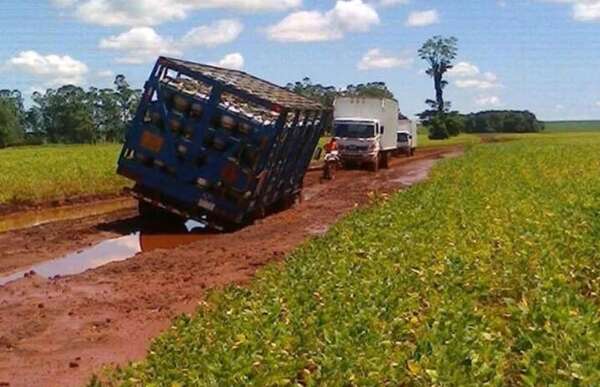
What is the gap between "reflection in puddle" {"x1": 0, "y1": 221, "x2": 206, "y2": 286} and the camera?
15328 mm

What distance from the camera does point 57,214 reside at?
24.5 m

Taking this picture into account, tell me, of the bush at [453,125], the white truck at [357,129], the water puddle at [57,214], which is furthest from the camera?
the bush at [453,125]

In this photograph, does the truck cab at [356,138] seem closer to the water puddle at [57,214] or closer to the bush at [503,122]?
the water puddle at [57,214]

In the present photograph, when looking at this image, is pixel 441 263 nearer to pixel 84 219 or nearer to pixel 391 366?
pixel 391 366

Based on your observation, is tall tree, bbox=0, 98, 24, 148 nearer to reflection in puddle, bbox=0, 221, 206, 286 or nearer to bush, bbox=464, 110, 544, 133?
bush, bbox=464, 110, 544, 133

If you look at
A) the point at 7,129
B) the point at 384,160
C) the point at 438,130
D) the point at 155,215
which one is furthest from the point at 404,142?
the point at 7,129

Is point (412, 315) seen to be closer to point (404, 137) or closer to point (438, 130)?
point (404, 137)

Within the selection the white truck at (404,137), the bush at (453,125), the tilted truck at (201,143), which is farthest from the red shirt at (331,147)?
the bush at (453,125)

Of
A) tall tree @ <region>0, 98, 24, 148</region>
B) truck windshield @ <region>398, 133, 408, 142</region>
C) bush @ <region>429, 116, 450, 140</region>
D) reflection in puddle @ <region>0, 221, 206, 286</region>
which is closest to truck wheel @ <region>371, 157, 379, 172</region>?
truck windshield @ <region>398, 133, 408, 142</region>

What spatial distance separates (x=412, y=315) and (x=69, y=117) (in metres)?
107

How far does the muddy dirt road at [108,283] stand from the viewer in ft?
29.3

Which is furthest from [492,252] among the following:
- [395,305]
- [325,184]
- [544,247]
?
[325,184]

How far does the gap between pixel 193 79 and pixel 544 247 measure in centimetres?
961

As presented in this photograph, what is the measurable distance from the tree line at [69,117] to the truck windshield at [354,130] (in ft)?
215
